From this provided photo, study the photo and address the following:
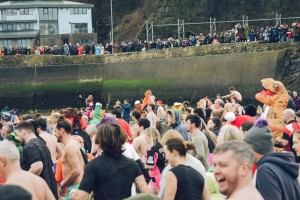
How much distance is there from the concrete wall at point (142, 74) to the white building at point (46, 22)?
589 inches

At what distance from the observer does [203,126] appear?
10625 mm

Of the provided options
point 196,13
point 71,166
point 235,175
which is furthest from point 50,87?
point 235,175

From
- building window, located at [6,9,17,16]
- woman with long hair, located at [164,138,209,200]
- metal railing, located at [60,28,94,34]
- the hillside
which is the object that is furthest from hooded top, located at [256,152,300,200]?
building window, located at [6,9,17,16]

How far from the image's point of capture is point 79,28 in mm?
63875

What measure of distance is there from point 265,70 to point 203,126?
81.3 ft

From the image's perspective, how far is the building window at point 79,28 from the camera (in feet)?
209

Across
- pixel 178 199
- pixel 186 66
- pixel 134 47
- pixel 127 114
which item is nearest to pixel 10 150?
pixel 178 199

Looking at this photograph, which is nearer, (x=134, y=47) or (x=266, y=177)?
(x=266, y=177)

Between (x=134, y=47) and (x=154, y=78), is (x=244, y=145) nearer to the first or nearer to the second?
(x=154, y=78)

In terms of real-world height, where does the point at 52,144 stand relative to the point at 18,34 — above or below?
below

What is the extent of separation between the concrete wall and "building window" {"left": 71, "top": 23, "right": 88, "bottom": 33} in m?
16.5

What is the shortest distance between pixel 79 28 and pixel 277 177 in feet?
194

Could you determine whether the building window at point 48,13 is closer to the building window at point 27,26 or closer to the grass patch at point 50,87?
the building window at point 27,26

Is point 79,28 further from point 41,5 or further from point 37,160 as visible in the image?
point 37,160
